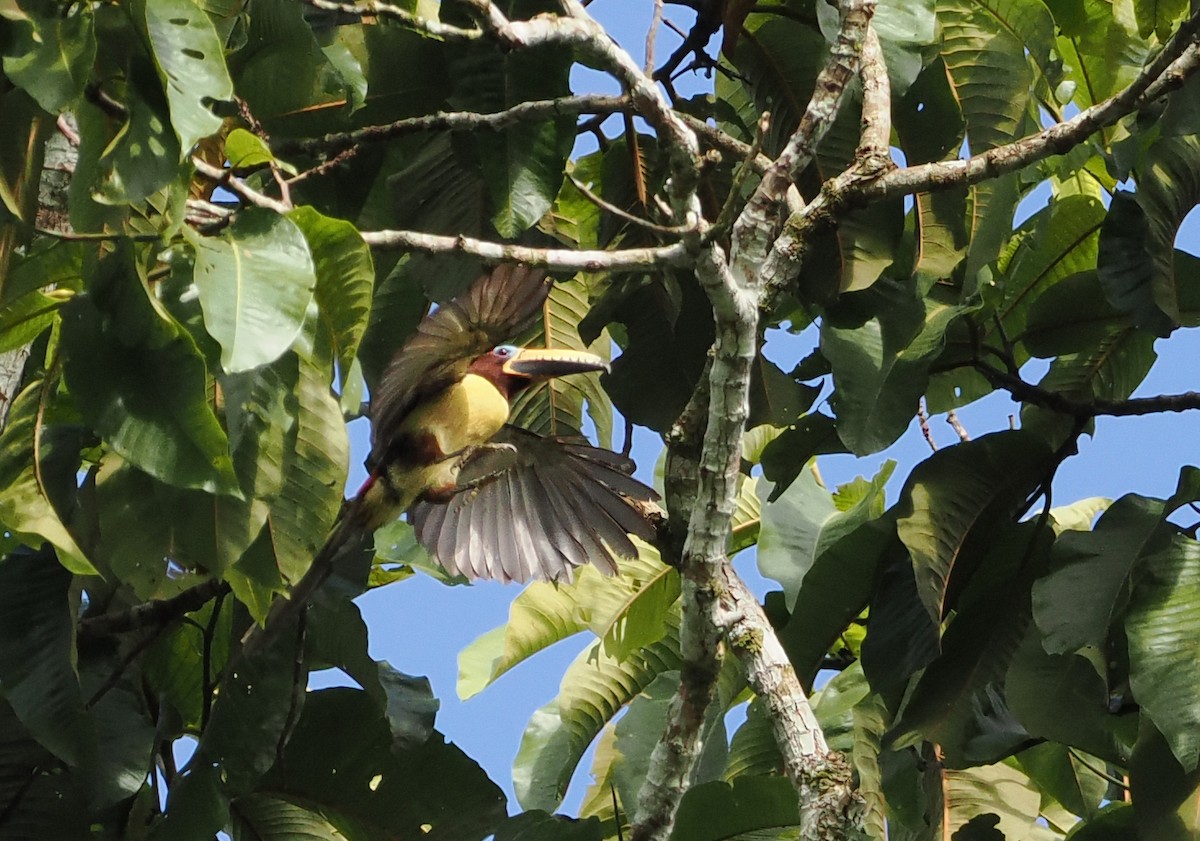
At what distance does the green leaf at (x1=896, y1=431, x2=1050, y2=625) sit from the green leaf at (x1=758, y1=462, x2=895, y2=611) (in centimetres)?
20

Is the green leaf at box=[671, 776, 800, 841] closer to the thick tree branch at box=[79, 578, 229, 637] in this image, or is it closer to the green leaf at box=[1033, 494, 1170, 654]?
the green leaf at box=[1033, 494, 1170, 654]

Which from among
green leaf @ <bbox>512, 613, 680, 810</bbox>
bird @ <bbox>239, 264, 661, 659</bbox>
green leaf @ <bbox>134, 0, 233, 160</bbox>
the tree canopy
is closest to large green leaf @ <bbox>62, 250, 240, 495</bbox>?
the tree canopy

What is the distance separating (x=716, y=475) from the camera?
1.74 meters

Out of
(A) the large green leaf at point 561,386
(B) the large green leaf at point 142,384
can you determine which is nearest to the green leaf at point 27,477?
(B) the large green leaf at point 142,384

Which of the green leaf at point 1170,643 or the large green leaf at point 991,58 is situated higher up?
the large green leaf at point 991,58

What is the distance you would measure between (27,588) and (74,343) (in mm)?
714

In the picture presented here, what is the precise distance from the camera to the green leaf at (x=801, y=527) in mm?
2457

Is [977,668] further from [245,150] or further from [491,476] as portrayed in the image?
[245,150]

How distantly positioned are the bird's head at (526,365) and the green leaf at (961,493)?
539 mm

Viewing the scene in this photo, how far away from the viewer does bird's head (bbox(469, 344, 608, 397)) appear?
2.39 meters

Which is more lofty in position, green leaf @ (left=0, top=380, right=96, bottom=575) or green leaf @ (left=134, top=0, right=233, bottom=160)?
green leaf @ (left=134, top=0, right=233, bottom=160)

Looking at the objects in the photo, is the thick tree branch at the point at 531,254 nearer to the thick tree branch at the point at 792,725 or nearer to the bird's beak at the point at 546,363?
the thick tree branch at the point at 792,725

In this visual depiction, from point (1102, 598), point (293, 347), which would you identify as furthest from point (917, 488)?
point (293, 347)

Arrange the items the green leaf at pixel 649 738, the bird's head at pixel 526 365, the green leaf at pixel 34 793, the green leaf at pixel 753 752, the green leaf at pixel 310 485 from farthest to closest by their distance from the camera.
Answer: the green leaf at pixel 753 752, the green leaf at pixel 649 738, the bird's head at pixel 526 365, the green leaf at pixel 34 793, the green leaf at pixel 310 485
